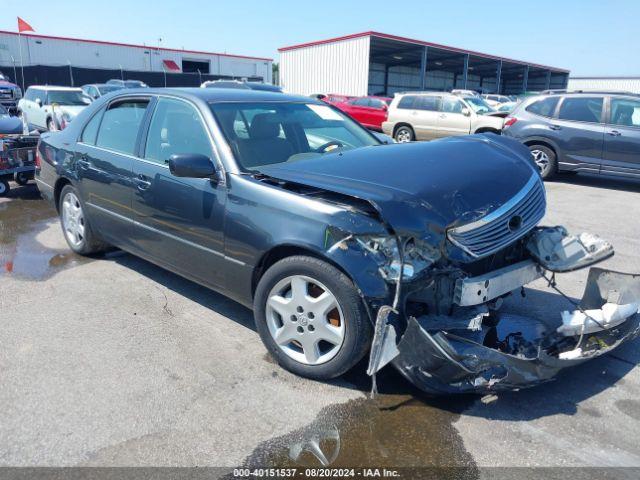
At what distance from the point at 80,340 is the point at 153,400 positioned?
1016 mm

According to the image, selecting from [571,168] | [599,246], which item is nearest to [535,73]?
[571,168]

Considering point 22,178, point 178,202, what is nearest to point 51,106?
point 22,178

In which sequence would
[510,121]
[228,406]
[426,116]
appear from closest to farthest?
[228,406] → [510,121] → [426,116]

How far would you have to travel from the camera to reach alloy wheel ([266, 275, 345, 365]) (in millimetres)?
2848

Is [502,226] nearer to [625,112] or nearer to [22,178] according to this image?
[625,112]

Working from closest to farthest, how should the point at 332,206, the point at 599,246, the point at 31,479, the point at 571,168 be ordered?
the point at 31,479
the point at 332,206
the point at 599,246
the point at 571,168

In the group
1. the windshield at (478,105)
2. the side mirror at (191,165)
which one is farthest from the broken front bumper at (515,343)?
the windshield at (478,105)

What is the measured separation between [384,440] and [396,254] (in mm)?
942

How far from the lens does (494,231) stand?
2881 millimetres

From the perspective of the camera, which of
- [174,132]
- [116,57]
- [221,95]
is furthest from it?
[116,57]

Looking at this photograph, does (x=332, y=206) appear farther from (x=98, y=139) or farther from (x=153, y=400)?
(x=98, y=139)

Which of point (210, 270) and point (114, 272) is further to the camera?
point (114, 272)

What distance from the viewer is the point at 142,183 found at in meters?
3.93

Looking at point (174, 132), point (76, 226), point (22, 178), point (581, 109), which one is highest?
point (581, 109)
